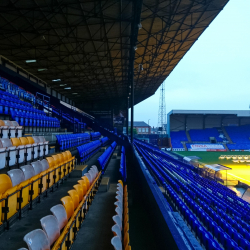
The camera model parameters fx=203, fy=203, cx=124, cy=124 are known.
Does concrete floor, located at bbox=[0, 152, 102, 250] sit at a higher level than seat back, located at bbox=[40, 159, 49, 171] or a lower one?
lower

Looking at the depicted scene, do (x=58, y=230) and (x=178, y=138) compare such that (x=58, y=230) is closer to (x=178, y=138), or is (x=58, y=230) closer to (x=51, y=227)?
(x=51, y=227)

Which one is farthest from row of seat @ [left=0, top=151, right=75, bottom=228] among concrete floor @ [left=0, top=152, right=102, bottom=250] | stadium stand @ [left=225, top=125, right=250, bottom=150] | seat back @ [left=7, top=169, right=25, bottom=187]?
stadium stand @ [left=225, top=125, right=250, bottom=150]

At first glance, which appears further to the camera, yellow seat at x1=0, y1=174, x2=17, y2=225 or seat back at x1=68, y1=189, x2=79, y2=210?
seat back at x1=68, y1=189, x2=79, y2=210

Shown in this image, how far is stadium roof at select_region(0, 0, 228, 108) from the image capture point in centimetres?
742

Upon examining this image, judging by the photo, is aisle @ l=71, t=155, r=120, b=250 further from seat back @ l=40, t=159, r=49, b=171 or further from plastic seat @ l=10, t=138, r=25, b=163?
plastic seat @ l=10, t=138, r=25, b=163

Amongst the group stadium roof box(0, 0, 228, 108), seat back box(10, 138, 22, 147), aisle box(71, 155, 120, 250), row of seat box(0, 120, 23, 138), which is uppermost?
stadium roof box(0, 0, 228, 108)

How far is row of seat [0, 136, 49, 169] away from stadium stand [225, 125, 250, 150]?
28.7 meters

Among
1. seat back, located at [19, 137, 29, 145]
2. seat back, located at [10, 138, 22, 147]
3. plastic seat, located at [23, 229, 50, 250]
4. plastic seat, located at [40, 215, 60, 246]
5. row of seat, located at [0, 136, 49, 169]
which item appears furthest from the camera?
seat back, located at [19, 137, 29, 145]

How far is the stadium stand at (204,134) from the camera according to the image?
97.2 feet

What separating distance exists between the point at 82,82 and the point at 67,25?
9890mm

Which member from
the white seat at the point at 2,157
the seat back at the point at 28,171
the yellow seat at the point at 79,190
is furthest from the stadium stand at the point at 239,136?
the white seat at the point at 2,157

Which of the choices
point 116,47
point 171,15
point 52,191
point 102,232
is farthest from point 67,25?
point 102,232

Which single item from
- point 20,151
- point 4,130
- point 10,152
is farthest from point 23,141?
point 10,152

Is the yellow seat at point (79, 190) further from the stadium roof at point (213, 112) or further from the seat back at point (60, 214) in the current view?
the stadium roof at point (213, 112)
